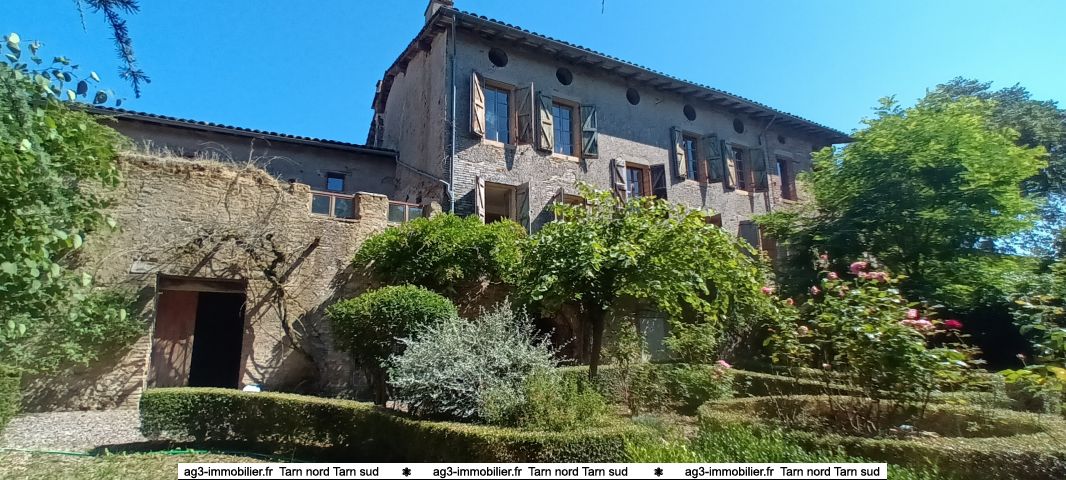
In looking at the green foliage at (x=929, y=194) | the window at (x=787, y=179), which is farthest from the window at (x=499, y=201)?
the window at (x=787, y=179)

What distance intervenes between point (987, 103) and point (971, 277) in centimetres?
495

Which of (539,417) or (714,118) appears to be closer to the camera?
(539,417)

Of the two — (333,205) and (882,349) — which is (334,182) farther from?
(882,349)

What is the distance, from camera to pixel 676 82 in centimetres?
1705

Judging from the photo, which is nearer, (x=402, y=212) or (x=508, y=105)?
(x=402, y=212)

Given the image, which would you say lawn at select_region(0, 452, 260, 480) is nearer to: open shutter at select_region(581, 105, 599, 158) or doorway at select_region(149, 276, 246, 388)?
doorway at select_region(149, 276, 246, 388)

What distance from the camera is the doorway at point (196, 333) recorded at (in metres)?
10.6

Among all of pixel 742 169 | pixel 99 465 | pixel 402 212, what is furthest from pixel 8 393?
pixel 742 169

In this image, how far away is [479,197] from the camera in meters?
13.2

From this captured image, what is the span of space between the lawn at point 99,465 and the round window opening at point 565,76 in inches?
489

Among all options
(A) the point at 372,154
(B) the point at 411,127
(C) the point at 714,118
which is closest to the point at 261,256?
(A) the point at 372,154

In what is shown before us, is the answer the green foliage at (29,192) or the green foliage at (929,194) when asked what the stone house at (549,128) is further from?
the green foliage at (29,192)

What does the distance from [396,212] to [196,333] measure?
602 centimetres

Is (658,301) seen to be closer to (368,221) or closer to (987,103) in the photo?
(368,221)
